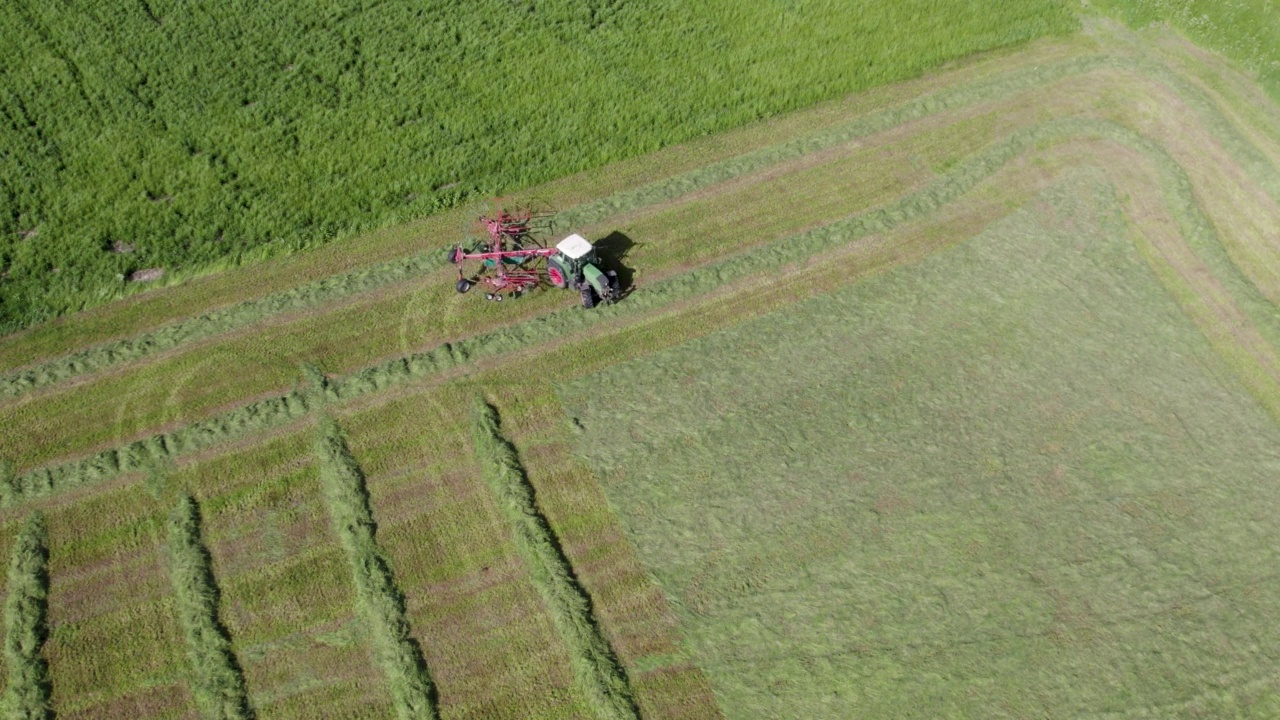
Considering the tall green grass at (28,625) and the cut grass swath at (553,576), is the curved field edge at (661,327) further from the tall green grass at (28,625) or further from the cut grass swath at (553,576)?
the tall green grass at (28,625)

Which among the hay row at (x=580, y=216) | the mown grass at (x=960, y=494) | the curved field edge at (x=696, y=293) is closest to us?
the mown grass at (x=960, y=494)

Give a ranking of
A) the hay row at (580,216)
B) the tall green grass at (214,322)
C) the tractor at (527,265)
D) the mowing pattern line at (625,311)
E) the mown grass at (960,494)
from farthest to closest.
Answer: the tractor at (527,265), the hay row at (580,216), the tall green grass at (214,322), the mowing pattern line at (625,311), the mown grass at (960,494)

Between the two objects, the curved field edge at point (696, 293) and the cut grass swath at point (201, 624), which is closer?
the cut grass swath at point (201, 624)

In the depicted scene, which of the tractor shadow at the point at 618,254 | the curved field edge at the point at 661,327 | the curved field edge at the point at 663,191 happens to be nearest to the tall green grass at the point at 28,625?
the curved field edge at the point at 663,191

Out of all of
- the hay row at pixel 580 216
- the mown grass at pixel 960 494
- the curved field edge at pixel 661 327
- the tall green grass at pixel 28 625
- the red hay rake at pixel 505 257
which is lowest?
the mown grass at pixel 960 494

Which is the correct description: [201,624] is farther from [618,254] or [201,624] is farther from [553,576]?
[618,254]

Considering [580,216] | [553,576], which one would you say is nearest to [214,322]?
[580,216]

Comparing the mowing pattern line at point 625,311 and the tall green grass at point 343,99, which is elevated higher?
the tall green grass at point 343,99
